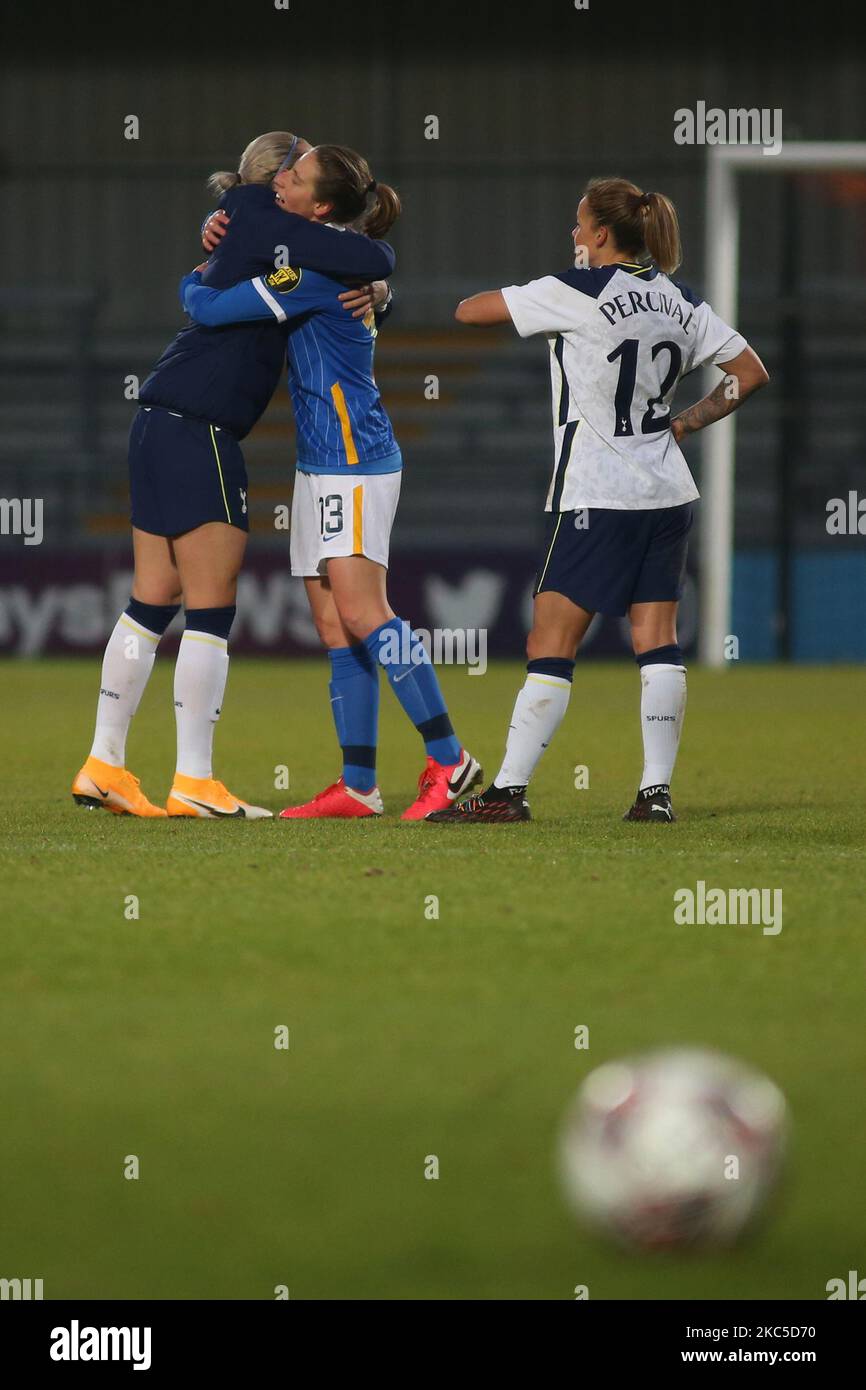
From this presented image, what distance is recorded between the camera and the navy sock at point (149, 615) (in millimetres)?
5746

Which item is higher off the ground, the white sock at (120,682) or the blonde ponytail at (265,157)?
the blonde ponytail at (265,157)

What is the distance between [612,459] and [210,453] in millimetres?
Result: 1103

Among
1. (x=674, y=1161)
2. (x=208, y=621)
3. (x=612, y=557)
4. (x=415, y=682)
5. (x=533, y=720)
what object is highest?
(x=612, y=557)

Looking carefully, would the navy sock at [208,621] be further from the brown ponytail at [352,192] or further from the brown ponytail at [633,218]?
the brown ponytail at [633,218]

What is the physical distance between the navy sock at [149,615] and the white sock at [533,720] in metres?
1.06

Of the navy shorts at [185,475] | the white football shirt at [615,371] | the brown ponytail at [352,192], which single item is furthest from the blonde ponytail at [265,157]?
the white football shirt at [615,371]

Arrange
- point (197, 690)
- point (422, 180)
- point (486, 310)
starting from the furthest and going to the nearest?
point (422, 180)
point (197, 690)
point (486, 310)

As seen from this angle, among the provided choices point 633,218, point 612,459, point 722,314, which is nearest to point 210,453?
point 612,459

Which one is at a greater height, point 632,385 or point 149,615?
point 632,385

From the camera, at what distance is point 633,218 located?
5285 millimetres

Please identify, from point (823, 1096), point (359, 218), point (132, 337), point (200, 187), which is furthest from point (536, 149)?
point (823, 1096)

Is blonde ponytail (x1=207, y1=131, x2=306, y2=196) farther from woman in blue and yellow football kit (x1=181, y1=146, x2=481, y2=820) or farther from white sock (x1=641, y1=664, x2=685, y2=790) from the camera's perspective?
white sock (x1=641, y1=664, x2=685, y2=790)

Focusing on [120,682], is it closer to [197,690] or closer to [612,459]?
[197,690]

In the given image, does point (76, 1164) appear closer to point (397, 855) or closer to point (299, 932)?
point (299, 932)
